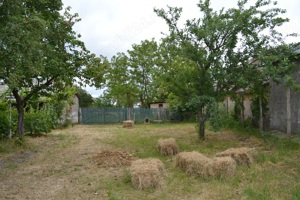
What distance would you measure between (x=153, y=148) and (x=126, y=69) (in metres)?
25.3

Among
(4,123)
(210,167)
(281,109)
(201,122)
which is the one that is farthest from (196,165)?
(4,123)

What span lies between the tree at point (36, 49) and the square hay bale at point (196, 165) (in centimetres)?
401

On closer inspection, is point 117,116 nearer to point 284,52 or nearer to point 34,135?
point 34,135

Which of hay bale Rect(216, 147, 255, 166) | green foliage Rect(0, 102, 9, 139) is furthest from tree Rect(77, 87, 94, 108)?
hay bale Rect(216, 147, 255, 166)

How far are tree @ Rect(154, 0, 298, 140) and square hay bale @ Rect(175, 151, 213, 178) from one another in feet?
12.4

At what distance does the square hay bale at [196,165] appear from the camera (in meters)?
5.63

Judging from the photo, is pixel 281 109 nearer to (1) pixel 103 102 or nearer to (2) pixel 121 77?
(2) pixel 121 77

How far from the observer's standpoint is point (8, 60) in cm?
553

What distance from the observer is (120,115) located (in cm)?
2466

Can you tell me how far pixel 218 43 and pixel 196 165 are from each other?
589 centimetres

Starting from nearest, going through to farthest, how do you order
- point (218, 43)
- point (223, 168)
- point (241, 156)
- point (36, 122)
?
point (223, 168), point (241, 156), point (218, 43), point (36, 122)

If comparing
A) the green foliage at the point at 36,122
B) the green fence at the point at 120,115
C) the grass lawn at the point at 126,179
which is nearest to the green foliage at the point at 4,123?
the green foliage at the point at 36,122

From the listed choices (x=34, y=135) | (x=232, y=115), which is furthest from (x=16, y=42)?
(x=232, y=115)

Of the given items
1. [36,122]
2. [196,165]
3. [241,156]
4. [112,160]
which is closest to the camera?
[196,165]
